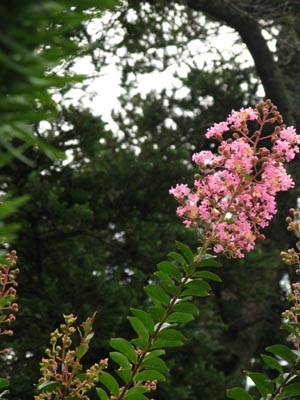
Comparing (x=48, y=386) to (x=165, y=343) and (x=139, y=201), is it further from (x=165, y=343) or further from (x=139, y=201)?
(x=139, y=201)

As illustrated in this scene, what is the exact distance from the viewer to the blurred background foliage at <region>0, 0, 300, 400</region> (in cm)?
391

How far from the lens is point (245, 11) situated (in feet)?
17.0

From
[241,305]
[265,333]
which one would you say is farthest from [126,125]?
[265,333]

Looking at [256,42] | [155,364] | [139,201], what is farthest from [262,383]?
[256,42]

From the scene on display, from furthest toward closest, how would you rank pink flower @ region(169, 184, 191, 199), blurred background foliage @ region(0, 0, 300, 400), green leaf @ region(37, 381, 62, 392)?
1. blurred background foliage @ region(0, 0, 300, 400)
2. pink flower @ region(169, 184, 191, 199)
3. green leaf @ region(37, 381, 62, 392)

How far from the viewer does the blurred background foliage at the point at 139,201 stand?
3908 millimetres

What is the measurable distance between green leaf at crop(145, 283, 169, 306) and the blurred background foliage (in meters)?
2.03

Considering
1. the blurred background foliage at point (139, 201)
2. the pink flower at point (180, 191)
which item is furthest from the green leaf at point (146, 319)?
the blurred background foliage at point (139, 201)

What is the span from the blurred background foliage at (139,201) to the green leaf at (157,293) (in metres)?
2.03

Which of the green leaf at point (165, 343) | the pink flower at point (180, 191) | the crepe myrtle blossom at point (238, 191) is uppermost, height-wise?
the pink flower at point (180, 191)

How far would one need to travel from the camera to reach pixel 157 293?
0.89 metres

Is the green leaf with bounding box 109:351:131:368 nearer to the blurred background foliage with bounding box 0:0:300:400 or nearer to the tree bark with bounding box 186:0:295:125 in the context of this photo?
the blurred background foliage with bounding box 0:0:300:400

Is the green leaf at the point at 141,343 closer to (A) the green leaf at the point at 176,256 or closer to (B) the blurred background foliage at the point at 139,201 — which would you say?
(A) the green leaf at the point at 176,256

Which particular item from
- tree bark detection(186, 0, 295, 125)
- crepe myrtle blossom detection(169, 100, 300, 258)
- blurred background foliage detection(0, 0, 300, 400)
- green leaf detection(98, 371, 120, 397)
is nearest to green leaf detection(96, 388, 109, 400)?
green leaf detection(98, 371, 120, 397)
